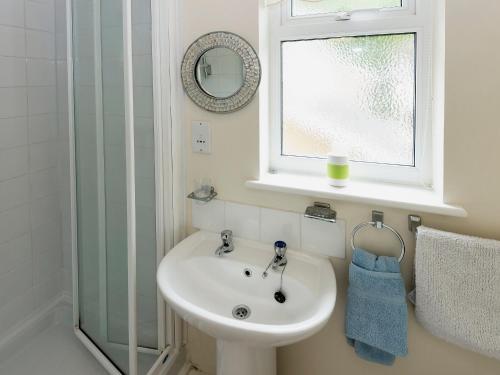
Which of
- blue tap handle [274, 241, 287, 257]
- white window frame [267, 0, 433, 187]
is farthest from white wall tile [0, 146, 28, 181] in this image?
blue tap handle [274, 241, 287, 257]

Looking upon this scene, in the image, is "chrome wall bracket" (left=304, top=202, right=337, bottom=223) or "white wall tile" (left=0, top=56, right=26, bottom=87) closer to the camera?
"chrome wall bracket" (left=304, top=202, right=337, bottom=223)

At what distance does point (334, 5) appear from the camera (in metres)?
1.22

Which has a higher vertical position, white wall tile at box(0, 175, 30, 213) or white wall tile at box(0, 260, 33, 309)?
white wall tile at box(0, 175, 30, 213)

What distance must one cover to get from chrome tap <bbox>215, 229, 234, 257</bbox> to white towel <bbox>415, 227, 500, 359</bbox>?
2.11 ft

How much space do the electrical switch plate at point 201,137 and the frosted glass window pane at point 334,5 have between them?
563 mm

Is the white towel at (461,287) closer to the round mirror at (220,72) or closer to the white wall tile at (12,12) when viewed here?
the round mirror at (220,72)

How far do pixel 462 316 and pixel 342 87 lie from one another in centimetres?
85

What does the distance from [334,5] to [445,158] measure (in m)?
0.68

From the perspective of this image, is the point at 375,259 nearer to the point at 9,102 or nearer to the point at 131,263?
the point at 131,263

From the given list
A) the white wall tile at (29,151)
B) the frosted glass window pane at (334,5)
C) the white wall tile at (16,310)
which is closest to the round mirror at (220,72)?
the frosted glass window pane at (334,5)

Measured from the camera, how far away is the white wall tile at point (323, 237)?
1.17m

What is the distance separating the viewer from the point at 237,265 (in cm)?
121

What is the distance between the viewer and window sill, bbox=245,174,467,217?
3.32 feet

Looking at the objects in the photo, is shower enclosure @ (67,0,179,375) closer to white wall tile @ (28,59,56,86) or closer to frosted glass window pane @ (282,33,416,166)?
white wall tile @ (28,59,56,86)
